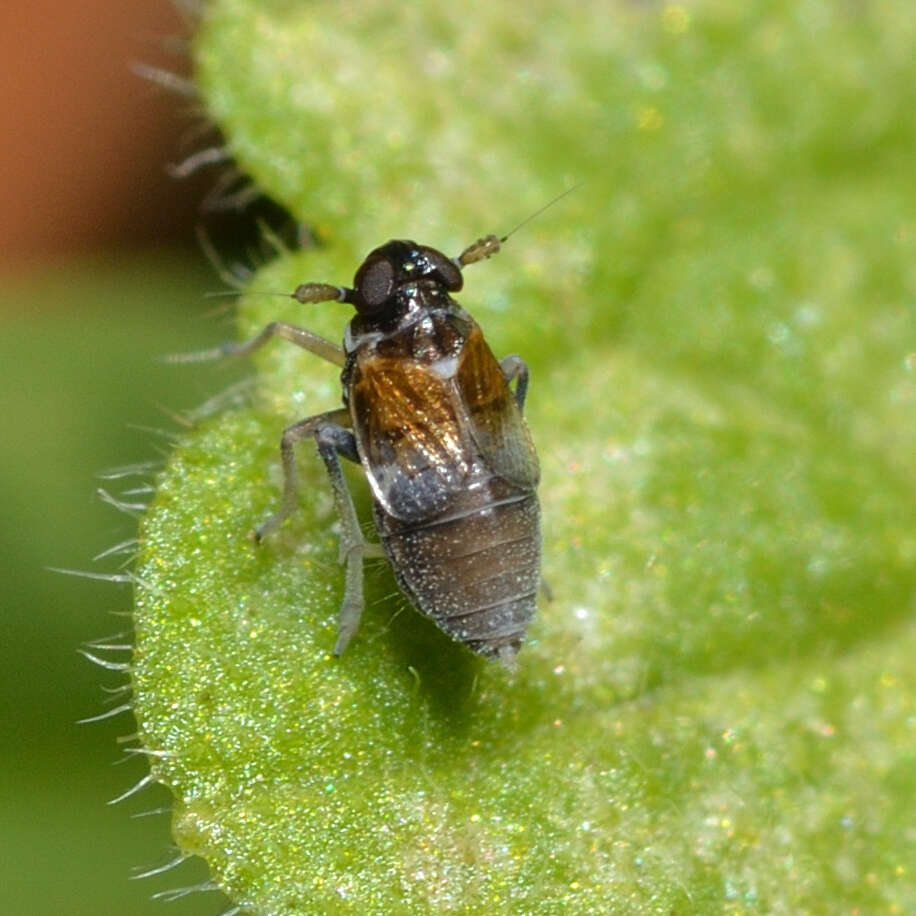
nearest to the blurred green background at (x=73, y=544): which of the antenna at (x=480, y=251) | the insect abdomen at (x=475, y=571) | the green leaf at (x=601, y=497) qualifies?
the green leaf at (x=601, y=497)

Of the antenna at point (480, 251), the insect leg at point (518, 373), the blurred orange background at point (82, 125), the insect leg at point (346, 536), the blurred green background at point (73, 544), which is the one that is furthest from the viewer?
the blurred orange background at point (82, 125)

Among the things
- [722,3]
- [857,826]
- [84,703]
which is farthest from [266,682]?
[722,3]

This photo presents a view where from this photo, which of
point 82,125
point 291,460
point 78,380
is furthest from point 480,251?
point 82,125

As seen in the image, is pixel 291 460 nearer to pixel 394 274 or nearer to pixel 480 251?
pixel 394 274

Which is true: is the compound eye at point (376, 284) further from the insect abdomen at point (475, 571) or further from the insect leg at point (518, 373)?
the insect abdomen at point (475, 571)

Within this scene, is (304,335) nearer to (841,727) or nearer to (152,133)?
(841,727)

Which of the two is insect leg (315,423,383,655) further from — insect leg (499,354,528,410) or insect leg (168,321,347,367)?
insect leg (499,354,528,410)

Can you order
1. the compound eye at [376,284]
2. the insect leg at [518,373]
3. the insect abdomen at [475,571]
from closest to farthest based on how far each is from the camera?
the insect abdomen at [475,571], the compound eye at [376,284], the insect leg at [518,373]
